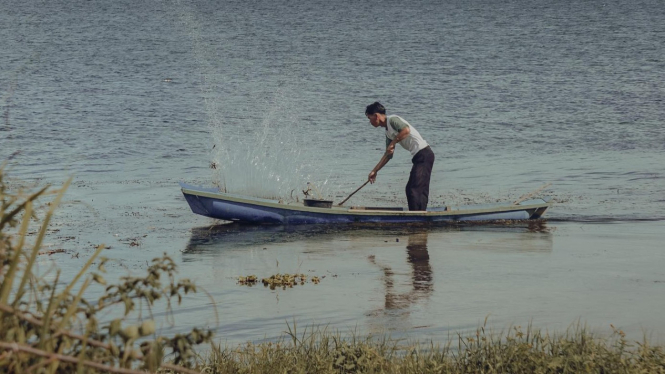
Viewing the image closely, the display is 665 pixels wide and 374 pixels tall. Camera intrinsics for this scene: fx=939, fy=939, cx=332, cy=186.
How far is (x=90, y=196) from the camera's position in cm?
1867

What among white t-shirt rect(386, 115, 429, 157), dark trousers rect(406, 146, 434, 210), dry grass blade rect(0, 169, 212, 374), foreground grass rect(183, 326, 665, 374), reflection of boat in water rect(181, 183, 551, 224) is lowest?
foreground grass rect(183, 326, 665, 374)

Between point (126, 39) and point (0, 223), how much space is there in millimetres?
62625

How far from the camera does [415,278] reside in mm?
11312

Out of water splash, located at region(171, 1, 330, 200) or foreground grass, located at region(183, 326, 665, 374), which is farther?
water splash, located at region(171, 1, 330, 200)

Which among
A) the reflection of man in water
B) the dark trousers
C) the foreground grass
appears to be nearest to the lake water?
the reflection of man in water

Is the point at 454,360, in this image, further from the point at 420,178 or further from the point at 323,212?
the point at 323,212

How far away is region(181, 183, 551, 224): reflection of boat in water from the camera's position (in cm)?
1497

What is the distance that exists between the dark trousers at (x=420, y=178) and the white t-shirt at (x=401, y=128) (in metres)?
0.11

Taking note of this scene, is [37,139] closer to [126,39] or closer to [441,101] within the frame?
[441,101]

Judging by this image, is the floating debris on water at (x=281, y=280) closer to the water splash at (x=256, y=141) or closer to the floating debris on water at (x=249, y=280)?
the floating debris on water at (x=249, y=280)

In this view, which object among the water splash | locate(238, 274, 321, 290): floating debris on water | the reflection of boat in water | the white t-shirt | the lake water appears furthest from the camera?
the water splash

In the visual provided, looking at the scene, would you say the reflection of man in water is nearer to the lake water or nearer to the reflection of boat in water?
the lake water

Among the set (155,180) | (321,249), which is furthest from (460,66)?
(321,249)

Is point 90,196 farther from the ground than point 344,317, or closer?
farther from the ground
